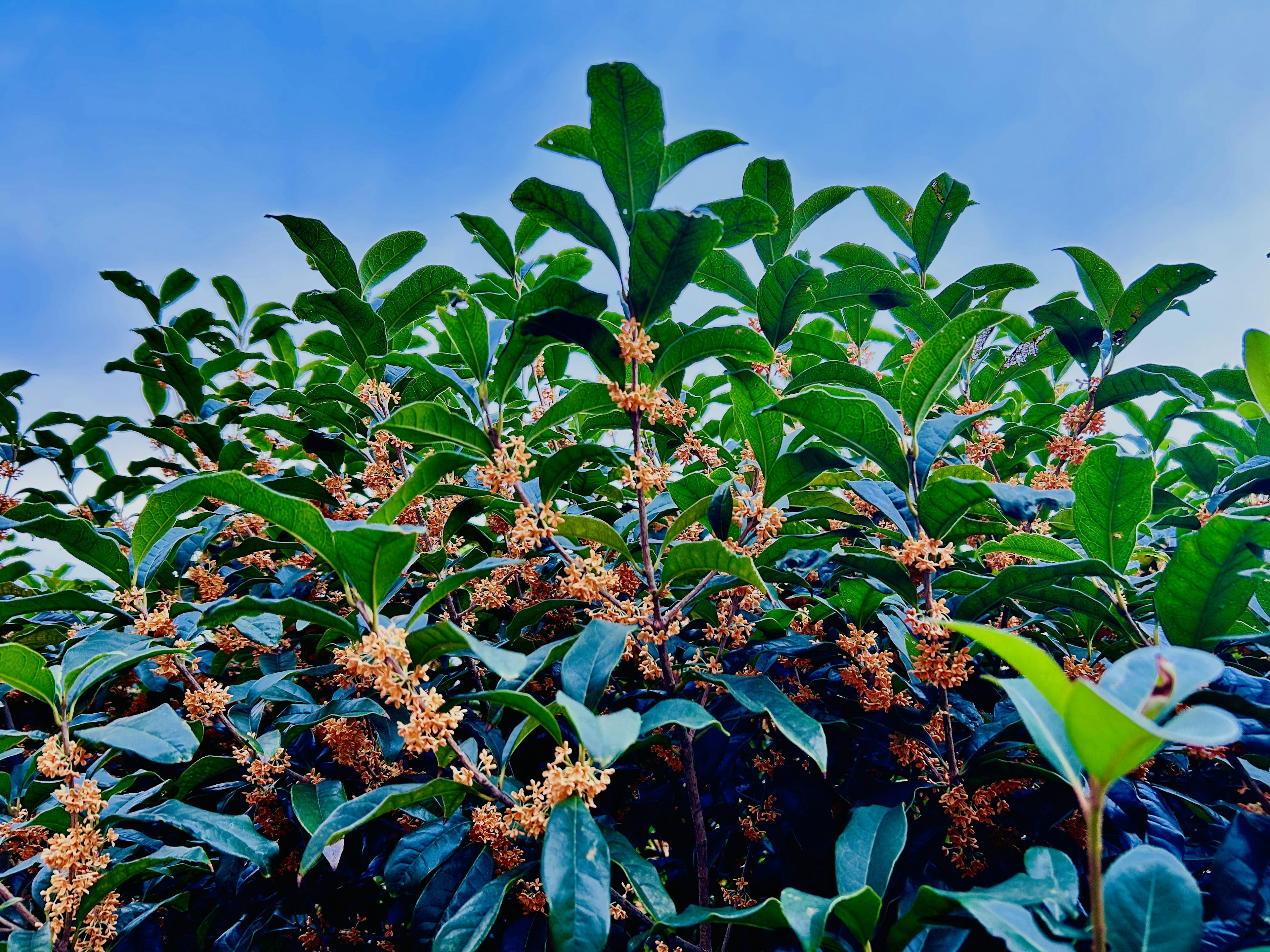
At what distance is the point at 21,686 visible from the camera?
1.61 metres

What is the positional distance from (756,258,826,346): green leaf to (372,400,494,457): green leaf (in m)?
0.96

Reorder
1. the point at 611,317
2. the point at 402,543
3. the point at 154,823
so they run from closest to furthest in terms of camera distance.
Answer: the point at 402,543, the point at 154,823, the point at 611,317

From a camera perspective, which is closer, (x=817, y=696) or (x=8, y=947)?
(x=8, y=947)

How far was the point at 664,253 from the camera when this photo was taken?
4.96 ft

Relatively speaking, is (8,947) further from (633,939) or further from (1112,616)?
(1112,616)

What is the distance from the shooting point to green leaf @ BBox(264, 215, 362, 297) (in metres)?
2.07

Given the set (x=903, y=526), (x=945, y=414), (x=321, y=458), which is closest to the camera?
(x=903, y=526)

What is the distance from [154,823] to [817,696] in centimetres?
193

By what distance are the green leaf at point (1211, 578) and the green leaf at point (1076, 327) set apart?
1.01 metres

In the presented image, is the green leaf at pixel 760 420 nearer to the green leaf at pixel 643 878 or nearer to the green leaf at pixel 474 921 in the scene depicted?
the green leaf at pixel 643 878

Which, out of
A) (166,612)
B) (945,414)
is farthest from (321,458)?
(945,414)

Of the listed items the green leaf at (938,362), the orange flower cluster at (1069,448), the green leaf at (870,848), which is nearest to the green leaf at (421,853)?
the green leaf at (870,848)

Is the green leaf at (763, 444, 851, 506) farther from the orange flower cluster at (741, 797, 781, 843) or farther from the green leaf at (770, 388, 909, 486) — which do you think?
the orange flower cluster at (741, 797, 781, 843)

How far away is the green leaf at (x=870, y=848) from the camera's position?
1314mm
